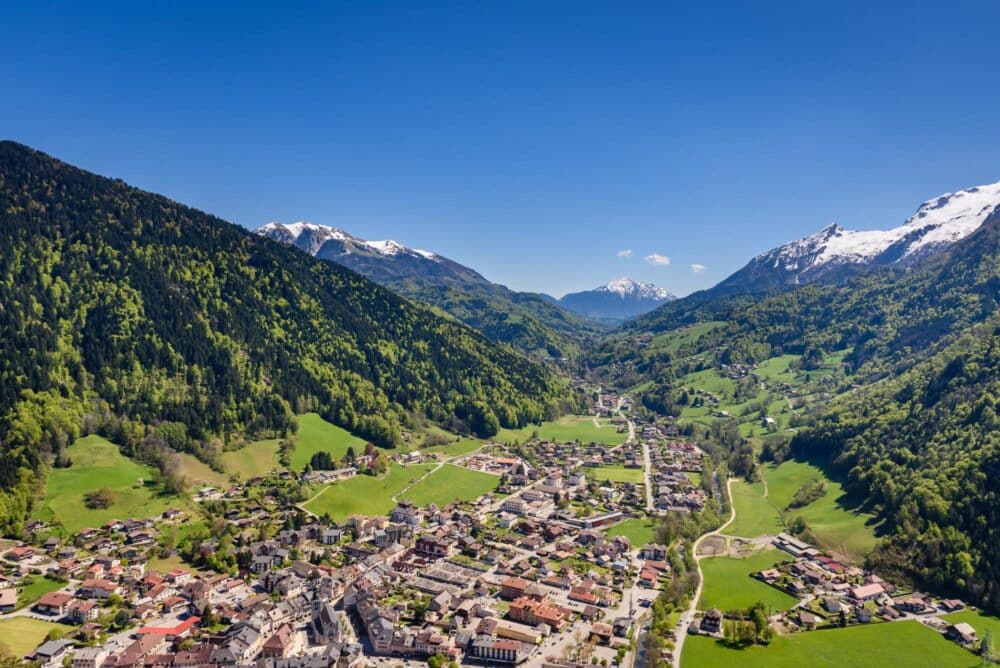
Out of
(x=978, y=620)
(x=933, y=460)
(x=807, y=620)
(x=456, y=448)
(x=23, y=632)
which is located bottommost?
(x=23, y=632)

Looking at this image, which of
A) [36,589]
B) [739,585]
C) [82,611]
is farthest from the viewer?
[739,585]

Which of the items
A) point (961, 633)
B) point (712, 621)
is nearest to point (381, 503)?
point (712, 621)

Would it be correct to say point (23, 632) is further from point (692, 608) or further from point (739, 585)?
point (739, 585)

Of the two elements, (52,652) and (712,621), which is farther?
(712,621)

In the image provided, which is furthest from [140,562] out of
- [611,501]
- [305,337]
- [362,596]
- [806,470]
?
[806,470]

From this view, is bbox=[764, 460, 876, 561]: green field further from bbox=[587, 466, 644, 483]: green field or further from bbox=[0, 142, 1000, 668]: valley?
bbox=[587, 466, 644, 483]: green field
